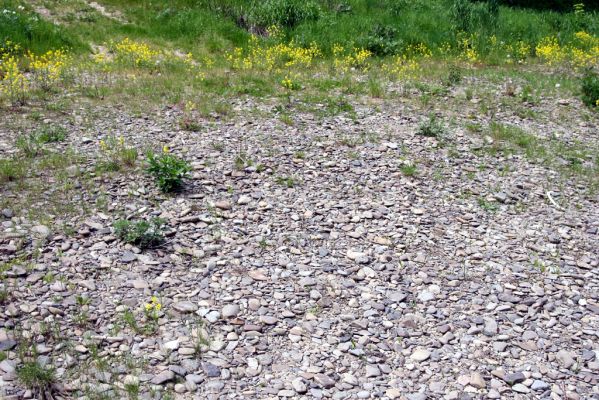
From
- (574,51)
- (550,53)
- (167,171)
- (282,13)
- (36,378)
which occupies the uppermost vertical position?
(282,13)

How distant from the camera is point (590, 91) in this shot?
16.4 meters

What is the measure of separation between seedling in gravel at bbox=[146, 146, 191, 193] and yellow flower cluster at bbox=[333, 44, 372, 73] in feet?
30.6

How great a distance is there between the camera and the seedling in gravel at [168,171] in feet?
33.3

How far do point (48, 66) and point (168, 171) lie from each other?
26.9 feet

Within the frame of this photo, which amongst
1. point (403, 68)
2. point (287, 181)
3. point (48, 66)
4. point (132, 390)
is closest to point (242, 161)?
point (287, 181)

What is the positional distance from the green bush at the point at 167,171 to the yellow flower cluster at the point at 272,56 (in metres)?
8.28

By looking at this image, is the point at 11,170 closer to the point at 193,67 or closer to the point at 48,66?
the point at 48,66

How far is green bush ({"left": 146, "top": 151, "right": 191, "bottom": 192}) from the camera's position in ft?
33.3

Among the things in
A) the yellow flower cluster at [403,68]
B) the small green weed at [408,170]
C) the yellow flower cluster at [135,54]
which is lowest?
the small green weed at [408,170]

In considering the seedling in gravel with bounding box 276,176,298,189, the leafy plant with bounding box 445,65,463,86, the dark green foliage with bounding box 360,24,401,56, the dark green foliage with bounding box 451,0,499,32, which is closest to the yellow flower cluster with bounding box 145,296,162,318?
the seedling in gravel with bounding box 276,176,298,189

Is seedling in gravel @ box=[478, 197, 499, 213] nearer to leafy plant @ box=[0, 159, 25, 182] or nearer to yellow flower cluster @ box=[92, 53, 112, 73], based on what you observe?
leafy plant @ box=[0, 159, 25, 182]

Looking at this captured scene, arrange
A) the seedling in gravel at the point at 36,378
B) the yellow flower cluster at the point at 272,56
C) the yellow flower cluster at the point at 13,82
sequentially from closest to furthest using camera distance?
the seedling in gravel at the point at 36,378, the yellow flower cluster at the point at 13,82, the yellow flower cluster at the point at 272,56

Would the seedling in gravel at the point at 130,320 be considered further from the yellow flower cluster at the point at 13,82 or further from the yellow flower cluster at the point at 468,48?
the yellow flower cluster at the point at 468,48

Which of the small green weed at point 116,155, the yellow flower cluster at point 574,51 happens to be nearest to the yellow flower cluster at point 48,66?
the small green weed at point 116,155
